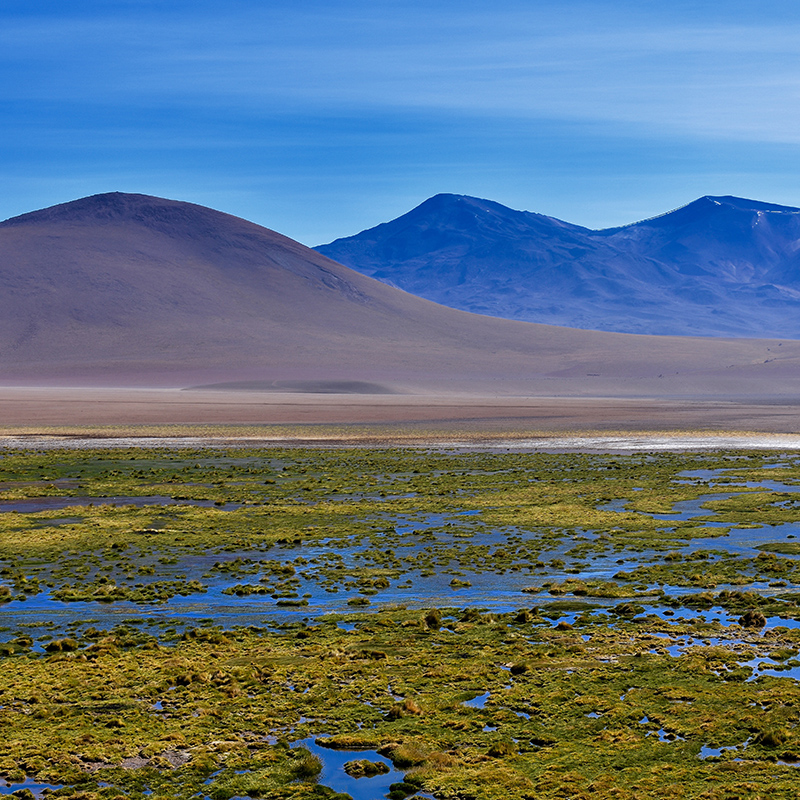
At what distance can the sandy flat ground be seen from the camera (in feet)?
186

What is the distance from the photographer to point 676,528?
24.1m

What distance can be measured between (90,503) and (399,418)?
44091 mm

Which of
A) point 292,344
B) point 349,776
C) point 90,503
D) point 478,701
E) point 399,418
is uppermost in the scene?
point 292,344

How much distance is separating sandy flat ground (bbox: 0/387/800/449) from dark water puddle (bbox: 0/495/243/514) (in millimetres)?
23985

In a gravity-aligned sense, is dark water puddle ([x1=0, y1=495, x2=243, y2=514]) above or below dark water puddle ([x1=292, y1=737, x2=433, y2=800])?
above

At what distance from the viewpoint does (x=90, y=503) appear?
29094 mm

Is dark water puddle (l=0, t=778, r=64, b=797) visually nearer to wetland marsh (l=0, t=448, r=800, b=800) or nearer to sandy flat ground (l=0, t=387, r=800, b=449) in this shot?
wetland marsh (l=0, t=448, r=800, b=800)

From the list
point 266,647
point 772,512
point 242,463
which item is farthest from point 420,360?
point 266,647

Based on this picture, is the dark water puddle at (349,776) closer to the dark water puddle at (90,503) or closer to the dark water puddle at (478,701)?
the dark water puddle at (478,701)

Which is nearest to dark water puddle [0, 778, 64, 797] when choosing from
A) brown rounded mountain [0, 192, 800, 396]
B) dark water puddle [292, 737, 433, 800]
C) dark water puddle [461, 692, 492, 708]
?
dark water puddle [292, 737, 433, 800]

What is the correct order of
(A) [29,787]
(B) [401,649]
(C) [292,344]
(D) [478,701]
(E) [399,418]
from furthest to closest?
(C) [292,344], (E) [399,418], (B) [401,649], (D) [478,701], (A) [29,787]

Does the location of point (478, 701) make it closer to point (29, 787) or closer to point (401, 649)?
point (401, 649)

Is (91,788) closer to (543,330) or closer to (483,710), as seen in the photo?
(483,710)

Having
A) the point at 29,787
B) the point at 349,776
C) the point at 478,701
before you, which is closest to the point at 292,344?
the point at 478,701
